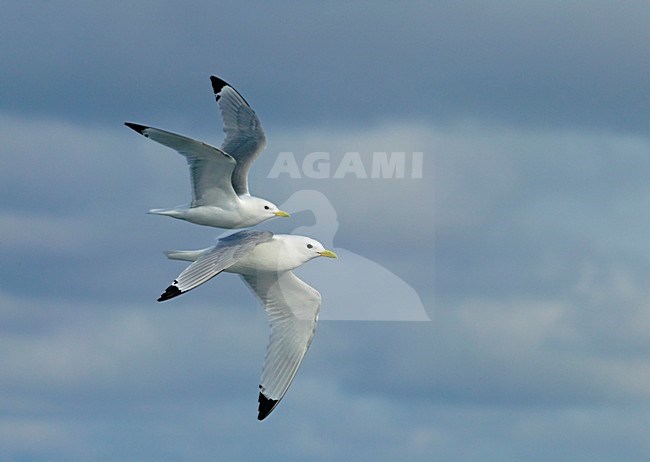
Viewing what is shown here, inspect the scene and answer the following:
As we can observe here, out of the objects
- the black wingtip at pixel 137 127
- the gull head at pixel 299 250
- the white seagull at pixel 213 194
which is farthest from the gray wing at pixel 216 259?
the black wingtip at pixel 137 127

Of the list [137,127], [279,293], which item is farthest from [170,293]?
[279,293]

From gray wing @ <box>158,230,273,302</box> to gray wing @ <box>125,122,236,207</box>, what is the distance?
196 centimetres

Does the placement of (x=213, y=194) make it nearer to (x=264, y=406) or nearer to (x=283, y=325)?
(x=283, y=325)

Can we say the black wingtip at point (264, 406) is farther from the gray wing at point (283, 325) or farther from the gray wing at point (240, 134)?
the gray wing at point (240, 134)

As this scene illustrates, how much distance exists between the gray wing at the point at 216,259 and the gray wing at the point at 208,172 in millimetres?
1959

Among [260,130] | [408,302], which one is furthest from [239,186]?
[408,302]

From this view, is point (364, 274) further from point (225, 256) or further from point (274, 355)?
point (225, 256)

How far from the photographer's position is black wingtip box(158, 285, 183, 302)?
72.2ft

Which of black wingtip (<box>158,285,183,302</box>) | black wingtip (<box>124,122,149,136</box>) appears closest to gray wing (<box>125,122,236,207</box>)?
black wingtip (<box>124,122,149,136</box>)

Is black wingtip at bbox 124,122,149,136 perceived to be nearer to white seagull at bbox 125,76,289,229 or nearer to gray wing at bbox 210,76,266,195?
white seagull at bbox 125,76,289,229

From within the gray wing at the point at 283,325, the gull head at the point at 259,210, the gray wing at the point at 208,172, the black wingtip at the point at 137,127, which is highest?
the black wingtip at the point at 137,127

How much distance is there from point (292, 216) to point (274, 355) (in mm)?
4541

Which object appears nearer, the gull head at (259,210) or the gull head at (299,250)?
the gull head at (299,250)

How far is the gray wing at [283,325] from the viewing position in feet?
89.2
